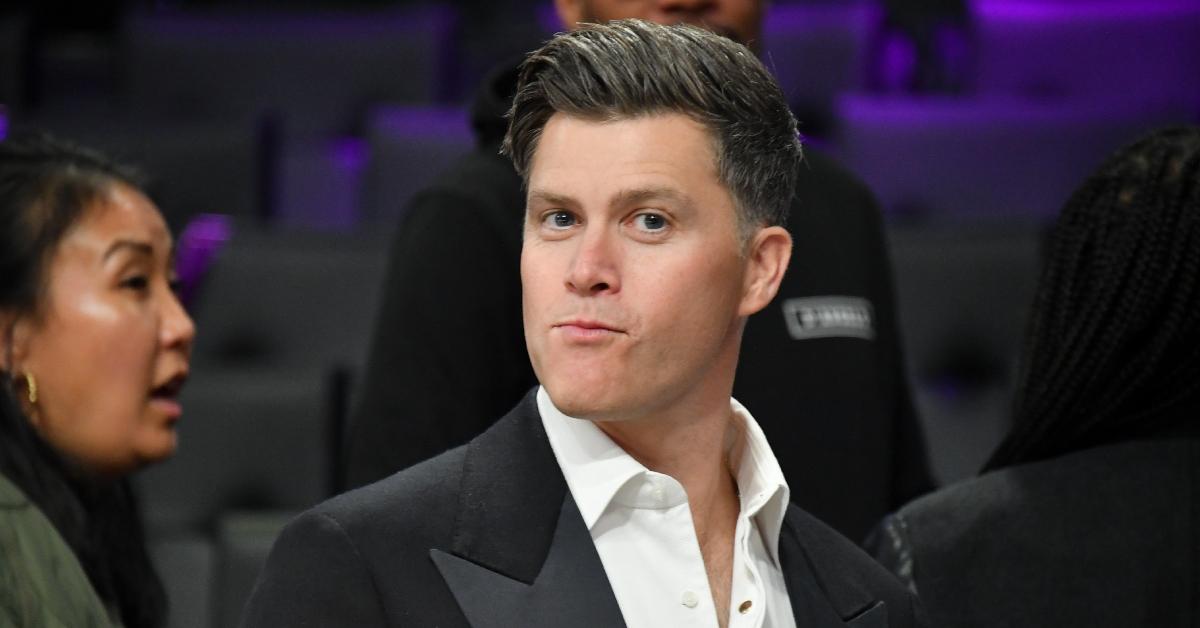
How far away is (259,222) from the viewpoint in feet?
13.9

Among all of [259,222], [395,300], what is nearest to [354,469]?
[395,300]

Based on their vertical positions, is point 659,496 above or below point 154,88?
above

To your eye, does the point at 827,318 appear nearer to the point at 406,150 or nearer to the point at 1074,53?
the point at 406,150

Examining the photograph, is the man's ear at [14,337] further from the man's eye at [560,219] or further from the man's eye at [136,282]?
the man's eye at [560,219]

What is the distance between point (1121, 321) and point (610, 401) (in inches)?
28.1

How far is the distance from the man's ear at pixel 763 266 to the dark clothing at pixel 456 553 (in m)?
0.21

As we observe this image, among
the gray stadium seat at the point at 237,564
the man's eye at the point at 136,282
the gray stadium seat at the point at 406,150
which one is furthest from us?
the gray stadium seat at the point at 406,150

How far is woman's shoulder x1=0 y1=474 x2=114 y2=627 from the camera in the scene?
1729mm

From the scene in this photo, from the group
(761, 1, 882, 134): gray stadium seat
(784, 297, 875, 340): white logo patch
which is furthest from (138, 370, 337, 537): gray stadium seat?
(761, 1, 882, 134): gray stadium seat

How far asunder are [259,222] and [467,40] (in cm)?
104

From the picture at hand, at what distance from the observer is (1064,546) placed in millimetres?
1896

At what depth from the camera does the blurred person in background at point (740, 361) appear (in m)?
2.03

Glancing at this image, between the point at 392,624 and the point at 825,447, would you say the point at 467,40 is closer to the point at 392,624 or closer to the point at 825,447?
the point at 825,447

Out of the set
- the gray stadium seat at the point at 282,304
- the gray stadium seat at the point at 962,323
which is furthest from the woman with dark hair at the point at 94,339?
the gray stadium seat at the point at 962,323
